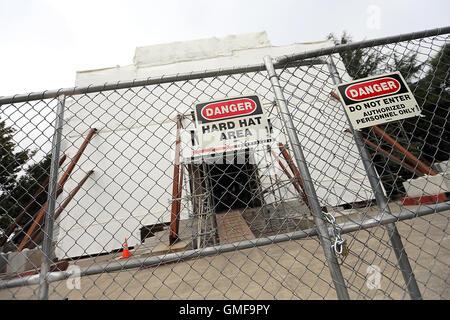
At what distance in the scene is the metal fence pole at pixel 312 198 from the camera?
1181 mm

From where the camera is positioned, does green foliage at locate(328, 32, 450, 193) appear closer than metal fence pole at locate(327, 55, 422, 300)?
No

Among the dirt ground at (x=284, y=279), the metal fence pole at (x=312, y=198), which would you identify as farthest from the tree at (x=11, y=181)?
the metal fence pole at (x=312, y=198)

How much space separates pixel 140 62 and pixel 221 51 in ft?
13.0

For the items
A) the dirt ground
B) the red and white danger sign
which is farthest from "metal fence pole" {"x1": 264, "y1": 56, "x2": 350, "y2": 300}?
the dirt ground

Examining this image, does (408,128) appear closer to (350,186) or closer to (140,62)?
(350,186)

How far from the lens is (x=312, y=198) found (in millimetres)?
1317

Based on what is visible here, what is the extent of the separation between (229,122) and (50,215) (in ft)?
4.30

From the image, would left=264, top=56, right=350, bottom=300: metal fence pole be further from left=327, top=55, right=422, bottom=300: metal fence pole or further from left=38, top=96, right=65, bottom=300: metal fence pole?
left=38, top=96, right=65, bottom=300: metal fence pole

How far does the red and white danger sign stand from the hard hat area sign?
0.67 m

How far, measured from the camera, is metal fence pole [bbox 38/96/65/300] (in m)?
1.15

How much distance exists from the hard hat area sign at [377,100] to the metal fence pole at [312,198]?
464 millimetres
